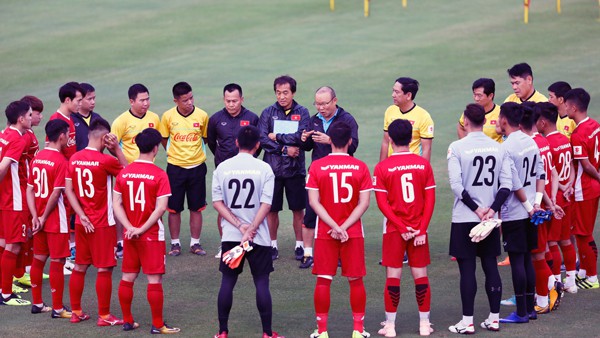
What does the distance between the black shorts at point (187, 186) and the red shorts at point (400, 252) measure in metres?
4.47

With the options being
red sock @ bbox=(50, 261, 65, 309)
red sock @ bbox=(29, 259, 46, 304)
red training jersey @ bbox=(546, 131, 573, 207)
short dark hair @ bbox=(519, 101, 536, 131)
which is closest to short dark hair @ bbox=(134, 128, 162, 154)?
red sock @ bbox=(50, 261, 65, 309)

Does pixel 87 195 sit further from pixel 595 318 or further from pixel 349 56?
pixel 349 56

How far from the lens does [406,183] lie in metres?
9.93

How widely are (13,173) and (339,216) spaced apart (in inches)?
172

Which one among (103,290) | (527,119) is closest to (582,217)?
(527,119)

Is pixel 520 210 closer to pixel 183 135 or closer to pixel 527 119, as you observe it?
pixel 527 119

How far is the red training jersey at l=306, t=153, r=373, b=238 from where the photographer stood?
9844mm

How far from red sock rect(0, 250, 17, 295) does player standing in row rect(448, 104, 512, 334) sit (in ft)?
17.6

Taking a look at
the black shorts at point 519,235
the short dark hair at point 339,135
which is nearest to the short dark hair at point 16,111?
the short dark hair at point 339,135

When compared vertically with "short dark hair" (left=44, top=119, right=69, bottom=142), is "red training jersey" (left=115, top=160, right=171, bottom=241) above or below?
below

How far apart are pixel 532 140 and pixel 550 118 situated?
77cm

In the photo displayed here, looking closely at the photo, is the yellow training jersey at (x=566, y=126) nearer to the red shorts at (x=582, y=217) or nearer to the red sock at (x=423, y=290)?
the red shorts at (x=582, y=217)

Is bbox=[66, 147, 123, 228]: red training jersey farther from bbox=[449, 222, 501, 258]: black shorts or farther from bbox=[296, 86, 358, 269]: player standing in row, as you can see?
bbox=[449, 222, 501, 258]: black shorts

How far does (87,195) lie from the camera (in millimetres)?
10539
